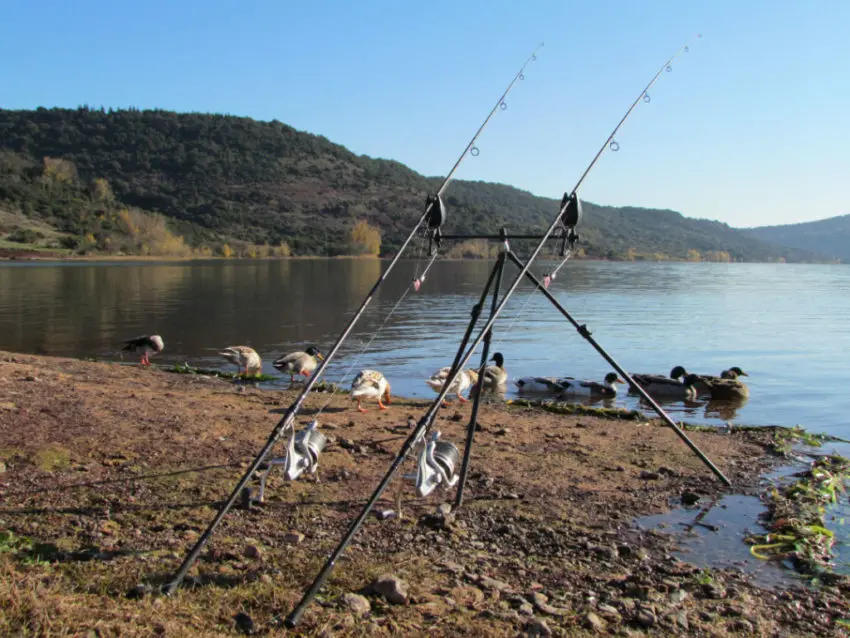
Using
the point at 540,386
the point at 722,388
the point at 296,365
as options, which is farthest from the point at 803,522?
the point at 296,365

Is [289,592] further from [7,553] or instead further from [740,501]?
[740,501]

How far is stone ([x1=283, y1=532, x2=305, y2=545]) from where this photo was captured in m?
5.45

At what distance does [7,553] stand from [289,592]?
6.15 ft

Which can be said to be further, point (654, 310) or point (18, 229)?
point (18, 229)

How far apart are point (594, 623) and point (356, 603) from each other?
4.69ft

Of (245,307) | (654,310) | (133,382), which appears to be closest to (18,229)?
(245,307)

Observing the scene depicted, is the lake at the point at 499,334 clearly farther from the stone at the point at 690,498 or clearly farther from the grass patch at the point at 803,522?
the stone at the point at 690,498

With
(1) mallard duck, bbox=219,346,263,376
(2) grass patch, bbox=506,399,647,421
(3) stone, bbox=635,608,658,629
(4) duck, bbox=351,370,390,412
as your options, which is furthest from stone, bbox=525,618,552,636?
(1) mallard duck, bbox=219,346,263,376

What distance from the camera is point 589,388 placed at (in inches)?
610

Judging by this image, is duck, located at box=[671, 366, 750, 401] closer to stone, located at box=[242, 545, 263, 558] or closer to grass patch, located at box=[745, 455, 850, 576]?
grass patch, located at box=[745, 455, 850, 576]

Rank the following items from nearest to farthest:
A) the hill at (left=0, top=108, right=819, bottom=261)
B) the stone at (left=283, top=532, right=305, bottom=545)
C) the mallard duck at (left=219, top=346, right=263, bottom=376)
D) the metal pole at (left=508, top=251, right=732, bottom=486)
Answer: the stone at (left=283, top=532, right=305, bottom=545) → the metal pole at (left=508, top=251, right=732, bottom=486) → the mallard duck at (left=219, top=346, right=263, bottom=376) → the hill at (left=0, top=108, right=819, bottom=261)

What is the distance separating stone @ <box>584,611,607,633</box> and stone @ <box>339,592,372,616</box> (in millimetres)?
1312

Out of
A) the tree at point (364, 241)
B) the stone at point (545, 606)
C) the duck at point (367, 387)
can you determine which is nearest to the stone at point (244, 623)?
the stone at point (545, 606)

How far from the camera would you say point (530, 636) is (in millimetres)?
4199
